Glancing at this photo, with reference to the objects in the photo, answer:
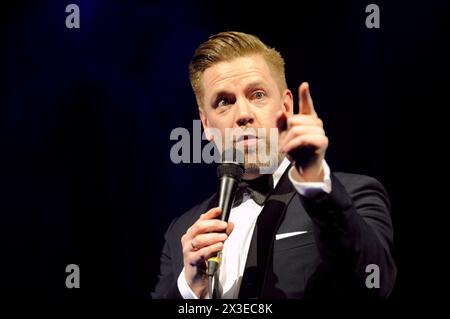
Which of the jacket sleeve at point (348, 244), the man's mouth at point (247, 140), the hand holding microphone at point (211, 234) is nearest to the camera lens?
the jacket sleeve at point (348, 244)

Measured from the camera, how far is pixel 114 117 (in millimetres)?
2676

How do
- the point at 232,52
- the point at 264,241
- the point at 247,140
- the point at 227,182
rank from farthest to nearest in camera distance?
the point at 232,52 → the point at 247,140 → the point at 264,241 → the point at 227,182

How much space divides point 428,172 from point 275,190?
0.75 m

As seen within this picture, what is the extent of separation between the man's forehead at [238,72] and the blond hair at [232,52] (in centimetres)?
3

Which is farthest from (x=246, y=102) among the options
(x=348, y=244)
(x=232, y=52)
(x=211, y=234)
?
(x=348, y=244)

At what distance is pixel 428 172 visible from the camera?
220 centimetres

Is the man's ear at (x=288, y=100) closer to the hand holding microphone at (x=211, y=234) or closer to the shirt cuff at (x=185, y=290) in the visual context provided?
the hand holding microphone at (x=211, y=234)

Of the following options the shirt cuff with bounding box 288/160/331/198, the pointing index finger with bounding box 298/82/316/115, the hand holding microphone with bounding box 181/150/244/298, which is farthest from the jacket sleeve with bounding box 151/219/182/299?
the pointing index finger with bounding box 298/82/316/115

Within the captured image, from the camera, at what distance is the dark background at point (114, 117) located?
7.98 feet

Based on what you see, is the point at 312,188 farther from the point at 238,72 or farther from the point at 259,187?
the point at 238,72

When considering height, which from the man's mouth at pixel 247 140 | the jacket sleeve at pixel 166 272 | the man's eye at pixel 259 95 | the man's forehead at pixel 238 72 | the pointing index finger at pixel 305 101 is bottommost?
the jacket sleeve at pixel 166 272

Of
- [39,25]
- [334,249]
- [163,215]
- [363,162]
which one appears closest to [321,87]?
[363,162]

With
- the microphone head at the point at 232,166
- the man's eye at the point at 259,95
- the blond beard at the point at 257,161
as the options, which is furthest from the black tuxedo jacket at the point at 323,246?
the man's eye at the point at 259,95

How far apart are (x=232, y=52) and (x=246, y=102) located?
30 centimetres
